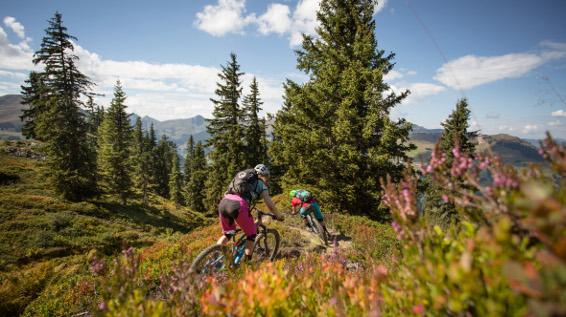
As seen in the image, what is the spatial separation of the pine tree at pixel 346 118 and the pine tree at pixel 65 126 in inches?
816

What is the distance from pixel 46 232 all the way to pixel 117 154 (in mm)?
19788

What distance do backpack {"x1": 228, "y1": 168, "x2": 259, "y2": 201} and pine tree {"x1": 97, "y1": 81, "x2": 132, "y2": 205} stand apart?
107ft

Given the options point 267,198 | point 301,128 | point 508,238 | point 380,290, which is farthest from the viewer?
point 301,128

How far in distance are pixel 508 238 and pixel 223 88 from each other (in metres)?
28.4

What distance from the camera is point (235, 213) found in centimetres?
570

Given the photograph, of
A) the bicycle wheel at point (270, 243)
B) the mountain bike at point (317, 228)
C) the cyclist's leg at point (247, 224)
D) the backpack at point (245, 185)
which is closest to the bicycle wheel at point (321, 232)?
the mountain bike at point (317, 228)

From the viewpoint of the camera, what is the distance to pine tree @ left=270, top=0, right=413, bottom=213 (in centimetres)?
1476

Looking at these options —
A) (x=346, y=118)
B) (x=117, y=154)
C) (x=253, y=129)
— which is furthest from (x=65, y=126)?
(x=346, y=118)

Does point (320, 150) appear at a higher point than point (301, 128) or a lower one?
lower

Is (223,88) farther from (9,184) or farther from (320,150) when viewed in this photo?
(9,184)

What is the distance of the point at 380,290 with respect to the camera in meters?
2.79

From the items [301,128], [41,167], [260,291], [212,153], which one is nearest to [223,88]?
[212,153]

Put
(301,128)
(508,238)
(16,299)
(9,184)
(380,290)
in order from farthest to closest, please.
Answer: (9,184) < (301,128) < (16,299) < (380,290) < (508,238)

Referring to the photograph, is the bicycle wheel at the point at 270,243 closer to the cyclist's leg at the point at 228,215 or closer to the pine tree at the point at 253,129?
the cyclist's leg at the point at 228,215
